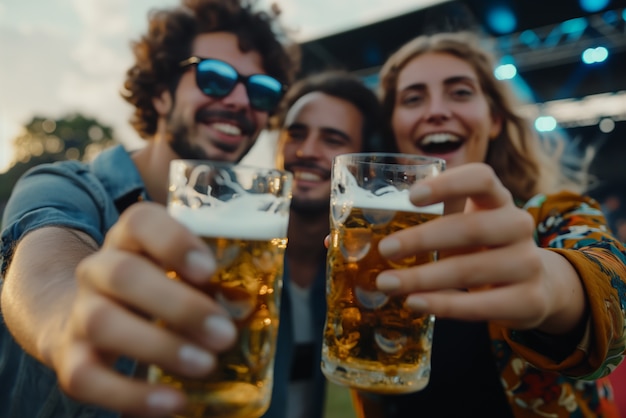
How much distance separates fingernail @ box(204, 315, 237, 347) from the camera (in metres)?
0.64

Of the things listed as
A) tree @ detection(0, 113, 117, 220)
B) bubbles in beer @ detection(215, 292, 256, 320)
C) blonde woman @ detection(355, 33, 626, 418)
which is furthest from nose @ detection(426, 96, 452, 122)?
tree @ detection(0, 113, 117, 220)

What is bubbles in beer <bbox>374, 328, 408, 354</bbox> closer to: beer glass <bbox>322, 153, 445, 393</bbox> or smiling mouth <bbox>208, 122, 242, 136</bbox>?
beer glass <bbox>322, 153, 445, 393</bbox>

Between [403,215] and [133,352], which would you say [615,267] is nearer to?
[403,215]

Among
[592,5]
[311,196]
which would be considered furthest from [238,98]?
[592,5]

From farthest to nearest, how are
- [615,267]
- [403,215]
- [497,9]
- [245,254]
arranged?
[497,9] → [615,267] → [403,215] → [245,254]

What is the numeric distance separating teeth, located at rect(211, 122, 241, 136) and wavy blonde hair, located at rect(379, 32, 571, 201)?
101 cm

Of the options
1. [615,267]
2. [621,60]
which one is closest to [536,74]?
[621,60]

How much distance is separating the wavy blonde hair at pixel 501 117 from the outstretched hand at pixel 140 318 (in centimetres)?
236

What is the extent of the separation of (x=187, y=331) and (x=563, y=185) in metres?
3.17

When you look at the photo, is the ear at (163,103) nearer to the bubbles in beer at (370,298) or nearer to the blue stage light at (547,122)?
the bubbles in beer at (370,298)

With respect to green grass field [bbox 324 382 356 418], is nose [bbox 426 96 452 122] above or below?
above

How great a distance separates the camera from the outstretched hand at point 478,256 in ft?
2.64

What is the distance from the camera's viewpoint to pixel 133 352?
0.61m

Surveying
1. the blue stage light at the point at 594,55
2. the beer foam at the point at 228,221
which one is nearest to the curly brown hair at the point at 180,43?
the beer foam at the point at 228,221
